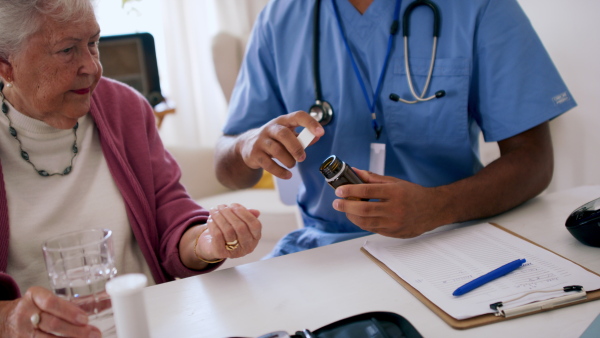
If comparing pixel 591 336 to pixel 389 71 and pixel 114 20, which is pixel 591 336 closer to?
pixel 389 71

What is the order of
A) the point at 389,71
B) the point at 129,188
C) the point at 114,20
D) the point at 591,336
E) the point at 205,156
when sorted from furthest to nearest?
the point at 114,20, the point at 205,156, the point at 389,71, the point at 129,188, the point at 591,336

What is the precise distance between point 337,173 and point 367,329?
1.11 feet

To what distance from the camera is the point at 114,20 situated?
3.32 meters

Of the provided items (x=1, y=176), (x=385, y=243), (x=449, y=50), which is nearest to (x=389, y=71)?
(x=449, y=50)

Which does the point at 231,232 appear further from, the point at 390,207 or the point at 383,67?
the point at 383,67

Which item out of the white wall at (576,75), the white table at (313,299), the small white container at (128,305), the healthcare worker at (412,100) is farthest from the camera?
the white wall at (576,75)

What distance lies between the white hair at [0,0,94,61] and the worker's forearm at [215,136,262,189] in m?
0.50

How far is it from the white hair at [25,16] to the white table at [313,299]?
0.54 metres

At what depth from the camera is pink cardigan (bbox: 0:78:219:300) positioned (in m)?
1.17

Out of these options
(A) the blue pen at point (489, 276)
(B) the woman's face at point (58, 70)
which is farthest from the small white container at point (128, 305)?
(B) the woman's face at point (58, 70)

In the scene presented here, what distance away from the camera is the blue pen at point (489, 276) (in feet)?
2.54

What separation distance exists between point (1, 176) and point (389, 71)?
2.98 ft

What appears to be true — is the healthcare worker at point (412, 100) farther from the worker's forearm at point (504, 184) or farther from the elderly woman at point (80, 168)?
the elderly woman at point (80, 168)

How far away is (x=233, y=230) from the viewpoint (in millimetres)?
976
